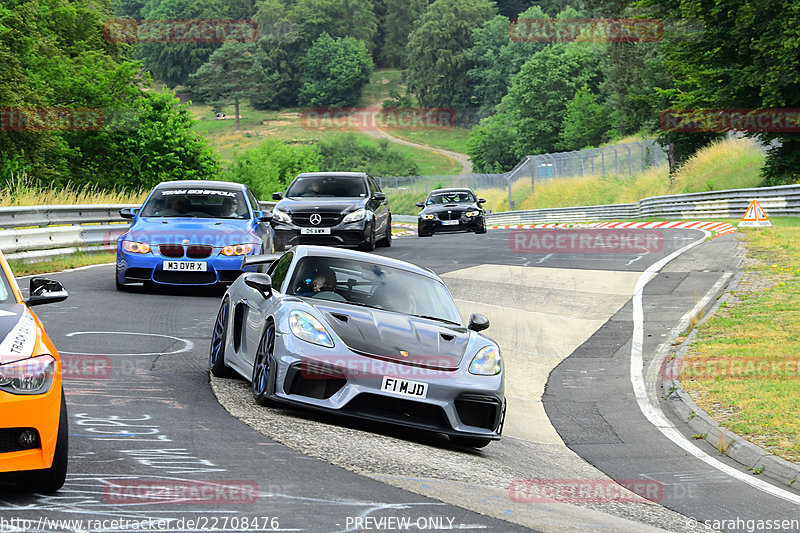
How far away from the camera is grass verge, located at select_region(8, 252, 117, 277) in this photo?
1936cm

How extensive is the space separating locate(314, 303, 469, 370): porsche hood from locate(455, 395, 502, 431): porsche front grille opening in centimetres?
27

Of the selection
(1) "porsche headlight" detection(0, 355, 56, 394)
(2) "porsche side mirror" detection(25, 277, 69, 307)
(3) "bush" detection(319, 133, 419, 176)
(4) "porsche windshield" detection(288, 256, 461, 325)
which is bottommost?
(3) "bush" detection(319, 133, 419, 176)

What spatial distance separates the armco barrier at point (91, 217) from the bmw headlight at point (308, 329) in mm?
12124

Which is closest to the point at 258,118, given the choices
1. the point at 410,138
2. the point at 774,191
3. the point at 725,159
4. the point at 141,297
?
the point at 410,138

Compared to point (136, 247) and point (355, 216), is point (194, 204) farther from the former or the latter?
point (355, 216)

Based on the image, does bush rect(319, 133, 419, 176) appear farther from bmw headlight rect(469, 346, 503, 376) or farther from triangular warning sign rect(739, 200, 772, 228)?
bmw headlight rect(469, 346, 503, 376)

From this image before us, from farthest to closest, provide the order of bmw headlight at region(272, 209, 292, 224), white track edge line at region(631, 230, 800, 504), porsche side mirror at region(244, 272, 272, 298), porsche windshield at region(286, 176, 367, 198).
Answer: porsche windshield at region(286, 176, 367, 198)
bmw headlight at region(272, 209, 292, 224)
porsche side mirror at region(244, 272, 272, 298)
white track edge line at region(631, 230, 800, 504)

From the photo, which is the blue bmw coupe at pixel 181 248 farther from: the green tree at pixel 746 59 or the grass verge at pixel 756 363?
the green tree at pixel 746 59

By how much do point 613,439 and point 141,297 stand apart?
810 centimetres

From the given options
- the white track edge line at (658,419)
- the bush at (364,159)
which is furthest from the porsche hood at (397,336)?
the bush at (364,159)

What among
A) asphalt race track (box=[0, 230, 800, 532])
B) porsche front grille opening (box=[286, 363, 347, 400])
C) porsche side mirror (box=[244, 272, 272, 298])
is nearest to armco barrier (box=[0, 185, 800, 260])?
asphalt race track (box=[0, 230, 800, 532])

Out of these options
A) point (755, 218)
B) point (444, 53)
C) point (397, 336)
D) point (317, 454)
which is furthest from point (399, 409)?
point (444, 53)

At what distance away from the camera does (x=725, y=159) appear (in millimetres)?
48406

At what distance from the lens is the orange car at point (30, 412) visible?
5.36 m
